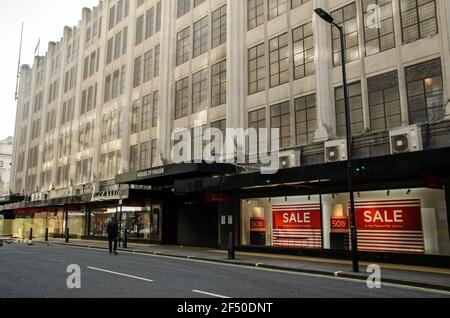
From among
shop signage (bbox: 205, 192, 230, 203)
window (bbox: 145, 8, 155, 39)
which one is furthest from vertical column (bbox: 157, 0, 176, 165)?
shop signage (bbox: 205, 192, 230, 203)

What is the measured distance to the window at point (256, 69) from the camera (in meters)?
23.8

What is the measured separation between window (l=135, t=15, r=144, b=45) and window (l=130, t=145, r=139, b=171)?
31.1ft

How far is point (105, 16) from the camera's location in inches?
1639

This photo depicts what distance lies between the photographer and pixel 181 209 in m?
29.8

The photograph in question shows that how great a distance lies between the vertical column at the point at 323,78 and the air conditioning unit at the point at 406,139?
345 cm

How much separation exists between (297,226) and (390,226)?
478cm

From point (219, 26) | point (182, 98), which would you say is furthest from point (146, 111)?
point (219, 26)

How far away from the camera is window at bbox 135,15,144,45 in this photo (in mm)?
35438

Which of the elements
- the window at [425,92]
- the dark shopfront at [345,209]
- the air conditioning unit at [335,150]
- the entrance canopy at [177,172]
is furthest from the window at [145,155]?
the window at [425,92]

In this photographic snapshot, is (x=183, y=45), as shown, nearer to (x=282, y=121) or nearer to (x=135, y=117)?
(x=135, y=117)

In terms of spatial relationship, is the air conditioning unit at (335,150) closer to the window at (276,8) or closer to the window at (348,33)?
the window at (348,33)
